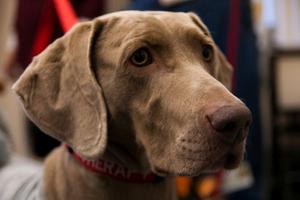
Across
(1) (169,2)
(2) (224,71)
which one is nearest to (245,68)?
(1) (169,2)

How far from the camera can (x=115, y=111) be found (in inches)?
41.3

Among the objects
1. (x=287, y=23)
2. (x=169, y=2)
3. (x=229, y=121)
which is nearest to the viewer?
(x=229, y=121)

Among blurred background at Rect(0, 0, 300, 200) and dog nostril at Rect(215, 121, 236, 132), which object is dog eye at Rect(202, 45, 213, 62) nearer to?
dog nostril at Rect(215, 121, 236, 132)

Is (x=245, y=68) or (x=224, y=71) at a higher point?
(x=224, y=71)

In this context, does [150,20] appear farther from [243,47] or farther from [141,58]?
[243,47]

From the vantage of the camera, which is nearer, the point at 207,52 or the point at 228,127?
the point at 228,127

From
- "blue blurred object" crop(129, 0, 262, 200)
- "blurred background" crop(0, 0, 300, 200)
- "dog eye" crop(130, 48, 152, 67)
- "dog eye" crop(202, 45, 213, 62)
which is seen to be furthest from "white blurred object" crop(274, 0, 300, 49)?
"dog eye" crop(130, 48, 152, 67)

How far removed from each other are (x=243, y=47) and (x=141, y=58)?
0.81 meters

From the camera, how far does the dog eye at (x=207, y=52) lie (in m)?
1.11

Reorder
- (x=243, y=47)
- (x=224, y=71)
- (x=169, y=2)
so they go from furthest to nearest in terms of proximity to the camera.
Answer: (x=243, y=47)
(x=169, y=2)
(x=224, y=71)

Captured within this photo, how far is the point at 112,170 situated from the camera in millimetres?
1086

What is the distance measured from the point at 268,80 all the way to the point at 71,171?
250 centimetres

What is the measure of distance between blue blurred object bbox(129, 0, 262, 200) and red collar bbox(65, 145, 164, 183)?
Result: 1.91ft

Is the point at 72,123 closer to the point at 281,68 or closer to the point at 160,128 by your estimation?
the point at 160,128
